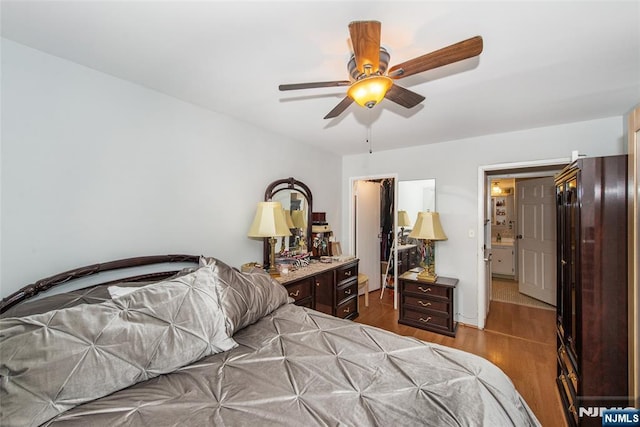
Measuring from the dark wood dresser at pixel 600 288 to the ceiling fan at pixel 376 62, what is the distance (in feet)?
3.95

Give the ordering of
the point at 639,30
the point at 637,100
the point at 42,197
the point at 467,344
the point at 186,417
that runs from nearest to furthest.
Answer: the point at 186,417 < the point at 639,30 < the point at 42,197 < the point at 637,100 < the point at 467,344

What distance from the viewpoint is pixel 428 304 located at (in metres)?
3.29

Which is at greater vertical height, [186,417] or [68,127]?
[68,127]

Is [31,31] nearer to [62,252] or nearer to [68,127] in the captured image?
[68,127]

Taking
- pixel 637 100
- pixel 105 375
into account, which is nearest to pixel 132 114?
pixel 105 375

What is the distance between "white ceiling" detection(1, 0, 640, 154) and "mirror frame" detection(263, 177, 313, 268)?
2.91 ft

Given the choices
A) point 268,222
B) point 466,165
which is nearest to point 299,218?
point 268,222

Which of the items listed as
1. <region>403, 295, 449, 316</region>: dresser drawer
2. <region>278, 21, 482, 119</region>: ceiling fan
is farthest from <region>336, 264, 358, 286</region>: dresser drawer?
<region>278, 21, 482, 119</region>: ceiling fan

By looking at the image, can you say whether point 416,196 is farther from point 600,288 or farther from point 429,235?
point 600,288

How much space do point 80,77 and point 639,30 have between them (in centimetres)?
333

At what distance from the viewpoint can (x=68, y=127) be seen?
5.41 feet

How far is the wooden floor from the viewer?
6.89 ft

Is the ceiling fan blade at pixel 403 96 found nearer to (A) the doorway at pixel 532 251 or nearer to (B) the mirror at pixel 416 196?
(B) the mirror at pixel 416 196

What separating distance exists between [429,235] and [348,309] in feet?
4.69
